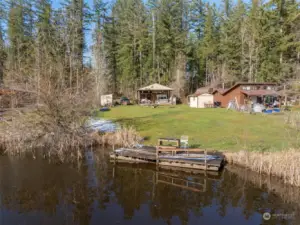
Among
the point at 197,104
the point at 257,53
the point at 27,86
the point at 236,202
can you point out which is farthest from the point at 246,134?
the point at 257,53

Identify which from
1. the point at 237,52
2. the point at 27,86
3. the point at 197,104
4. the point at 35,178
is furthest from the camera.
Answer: the point at 237,52

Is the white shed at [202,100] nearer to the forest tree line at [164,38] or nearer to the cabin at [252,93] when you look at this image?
the cabin at [252,93]

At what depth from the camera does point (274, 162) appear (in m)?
8.41

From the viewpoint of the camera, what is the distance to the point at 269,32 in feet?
106

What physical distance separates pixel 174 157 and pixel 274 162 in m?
4.02

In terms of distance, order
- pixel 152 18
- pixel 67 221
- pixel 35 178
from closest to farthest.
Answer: pixel 67 221
pixel 35 178
pixel 152 18

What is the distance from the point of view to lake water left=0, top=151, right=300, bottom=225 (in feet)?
19.7

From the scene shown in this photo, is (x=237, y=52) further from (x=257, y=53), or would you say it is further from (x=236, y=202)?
(x=236, y=202)

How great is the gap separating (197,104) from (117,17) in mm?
25658

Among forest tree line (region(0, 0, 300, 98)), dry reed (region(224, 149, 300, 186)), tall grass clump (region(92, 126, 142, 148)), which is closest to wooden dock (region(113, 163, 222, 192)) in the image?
dry reed (region(224, 149, 300, 186))

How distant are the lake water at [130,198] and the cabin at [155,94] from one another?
25368 mm

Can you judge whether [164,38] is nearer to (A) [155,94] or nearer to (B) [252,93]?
(A) [155,94]

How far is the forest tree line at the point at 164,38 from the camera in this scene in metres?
31.6

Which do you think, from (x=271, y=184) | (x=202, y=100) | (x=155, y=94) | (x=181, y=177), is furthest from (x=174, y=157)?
(x=155, y=94)
